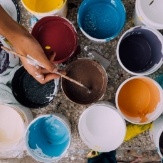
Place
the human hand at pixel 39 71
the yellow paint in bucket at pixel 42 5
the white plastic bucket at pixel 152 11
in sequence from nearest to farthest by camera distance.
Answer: the human hand at pixel 39 71, the white plastic bucket at pixel 152 11, the yellow paint in bucket at pixel 42 5

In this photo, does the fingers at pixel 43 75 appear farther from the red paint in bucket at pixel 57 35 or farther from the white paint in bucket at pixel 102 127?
the white paint in bucket at pixel 102 127

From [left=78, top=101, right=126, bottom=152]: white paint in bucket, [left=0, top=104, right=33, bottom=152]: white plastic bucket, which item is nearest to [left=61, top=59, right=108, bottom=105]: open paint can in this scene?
[left=78, top=101, right=126, bottom=152]: white paint in bucket

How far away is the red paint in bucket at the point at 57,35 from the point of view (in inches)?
70.6

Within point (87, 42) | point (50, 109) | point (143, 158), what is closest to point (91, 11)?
point (87, 42)

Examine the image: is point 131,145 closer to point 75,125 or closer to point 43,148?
point 75,125

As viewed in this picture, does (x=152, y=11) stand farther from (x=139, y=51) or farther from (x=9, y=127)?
(x=9, y=127)

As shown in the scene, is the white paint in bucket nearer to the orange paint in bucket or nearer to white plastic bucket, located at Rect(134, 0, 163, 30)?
the orange paint in bucket

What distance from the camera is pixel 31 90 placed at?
188 cm

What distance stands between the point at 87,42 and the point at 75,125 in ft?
1.48

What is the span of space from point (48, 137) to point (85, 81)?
1.26ft

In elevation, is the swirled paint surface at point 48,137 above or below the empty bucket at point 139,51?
below

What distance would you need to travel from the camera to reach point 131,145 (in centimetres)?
196

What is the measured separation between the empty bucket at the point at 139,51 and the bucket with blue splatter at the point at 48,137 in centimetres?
44

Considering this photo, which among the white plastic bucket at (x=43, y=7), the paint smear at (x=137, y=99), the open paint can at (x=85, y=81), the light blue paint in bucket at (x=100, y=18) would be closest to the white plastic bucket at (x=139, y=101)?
the paint smear at (x=137, y=99)
